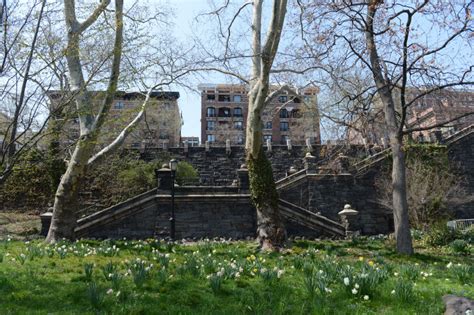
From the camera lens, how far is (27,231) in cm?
1675

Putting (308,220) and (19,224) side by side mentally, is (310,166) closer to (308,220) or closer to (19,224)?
(308,220)

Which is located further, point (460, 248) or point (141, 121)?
point (141, 121)

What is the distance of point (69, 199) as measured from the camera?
11398 millimetres

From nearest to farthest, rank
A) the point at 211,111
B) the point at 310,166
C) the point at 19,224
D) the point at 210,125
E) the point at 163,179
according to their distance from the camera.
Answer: the point at 163,179 → the point at 19,224 → the point at 310,166 → the point at 210,125 → the point at 211,111

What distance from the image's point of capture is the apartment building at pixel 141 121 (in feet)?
35.3

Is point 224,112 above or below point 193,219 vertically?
above

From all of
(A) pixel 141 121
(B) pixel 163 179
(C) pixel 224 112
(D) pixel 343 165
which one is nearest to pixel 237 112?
(C) pixel 224 112

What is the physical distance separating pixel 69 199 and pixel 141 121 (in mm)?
11939

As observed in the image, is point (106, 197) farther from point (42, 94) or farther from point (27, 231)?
point (42, 94)

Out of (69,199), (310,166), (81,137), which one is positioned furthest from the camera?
(310,166)

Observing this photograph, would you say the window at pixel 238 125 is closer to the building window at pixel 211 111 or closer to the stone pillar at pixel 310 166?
the building window at pixel 211 111

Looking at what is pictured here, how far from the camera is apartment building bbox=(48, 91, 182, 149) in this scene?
1076 centimetres

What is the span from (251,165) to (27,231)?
10.7 metres

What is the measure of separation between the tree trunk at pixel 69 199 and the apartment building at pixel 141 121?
2.45 ft
